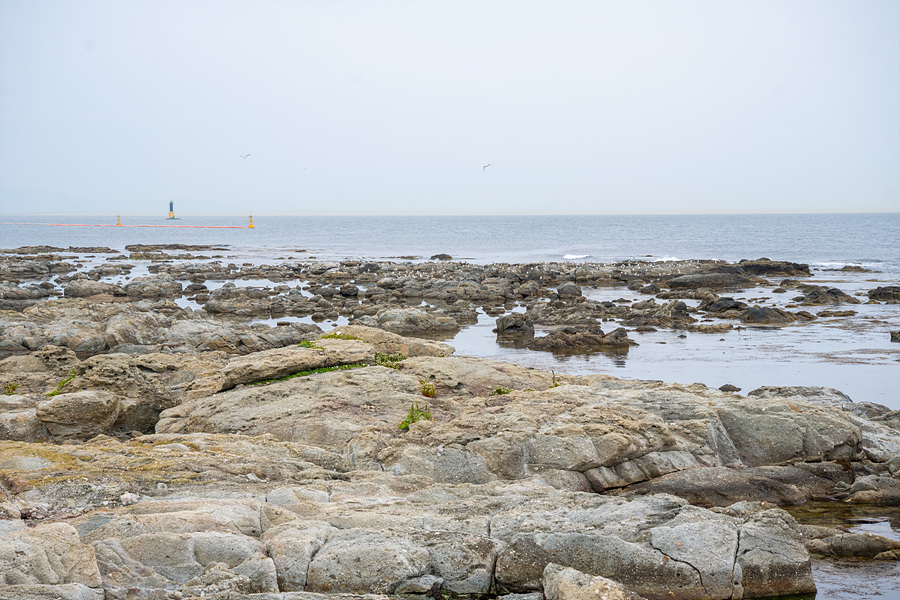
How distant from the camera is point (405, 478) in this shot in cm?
1101

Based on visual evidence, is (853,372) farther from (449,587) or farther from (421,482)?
(449,587)

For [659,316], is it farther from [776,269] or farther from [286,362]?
[776,269]

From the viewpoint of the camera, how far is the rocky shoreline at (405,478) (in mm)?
7613

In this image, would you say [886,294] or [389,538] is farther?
[886,294]

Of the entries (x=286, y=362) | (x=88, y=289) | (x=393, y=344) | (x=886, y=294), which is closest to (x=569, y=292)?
(x=886, y=294)

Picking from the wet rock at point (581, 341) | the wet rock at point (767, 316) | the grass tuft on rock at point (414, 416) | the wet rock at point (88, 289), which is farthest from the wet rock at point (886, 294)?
the wet rock at point (88, 289)

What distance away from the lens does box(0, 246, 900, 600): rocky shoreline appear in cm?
761

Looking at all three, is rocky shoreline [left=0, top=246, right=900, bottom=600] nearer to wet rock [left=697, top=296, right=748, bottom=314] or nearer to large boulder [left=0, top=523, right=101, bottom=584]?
Result: large boulder [left=0, top=523, right=101, bottom=584]

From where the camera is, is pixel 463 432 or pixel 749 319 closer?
pixel 463 432

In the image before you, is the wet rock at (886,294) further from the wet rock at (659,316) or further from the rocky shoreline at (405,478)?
the rocky shoreline at (405,478)

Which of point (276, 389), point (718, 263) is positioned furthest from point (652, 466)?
point (718, 263)

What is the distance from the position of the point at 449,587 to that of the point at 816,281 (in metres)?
56.3

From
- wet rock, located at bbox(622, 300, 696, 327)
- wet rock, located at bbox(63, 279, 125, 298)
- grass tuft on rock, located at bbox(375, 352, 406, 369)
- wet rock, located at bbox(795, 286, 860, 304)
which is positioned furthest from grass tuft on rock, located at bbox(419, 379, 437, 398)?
wet rock, located at bbox(63, 279, 125, 298)

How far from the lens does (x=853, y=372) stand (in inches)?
955
